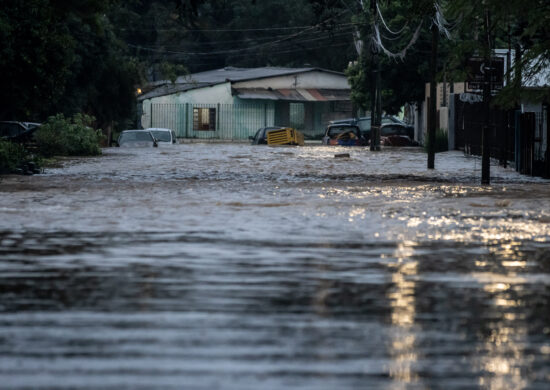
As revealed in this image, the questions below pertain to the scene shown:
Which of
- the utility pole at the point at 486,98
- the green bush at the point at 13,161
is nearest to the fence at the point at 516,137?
the utility pole at the point at 486,98

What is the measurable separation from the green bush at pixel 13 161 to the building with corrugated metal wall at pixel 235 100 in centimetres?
5383

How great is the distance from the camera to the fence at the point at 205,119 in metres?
88.6

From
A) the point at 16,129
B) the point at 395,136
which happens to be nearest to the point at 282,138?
the point at 395,136

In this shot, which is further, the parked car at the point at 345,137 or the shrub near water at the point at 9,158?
the parked car at the point at 345,137

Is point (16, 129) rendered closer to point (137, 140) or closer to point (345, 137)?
point (137, 140)

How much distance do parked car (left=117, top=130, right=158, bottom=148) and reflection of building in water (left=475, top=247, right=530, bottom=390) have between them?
45.3 meters

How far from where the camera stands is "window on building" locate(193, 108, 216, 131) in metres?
88.7

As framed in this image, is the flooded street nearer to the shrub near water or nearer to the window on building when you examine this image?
the shrub near water

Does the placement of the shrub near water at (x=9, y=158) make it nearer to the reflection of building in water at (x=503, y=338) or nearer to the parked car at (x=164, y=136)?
the reflection of building in water at (x=503, y=338)

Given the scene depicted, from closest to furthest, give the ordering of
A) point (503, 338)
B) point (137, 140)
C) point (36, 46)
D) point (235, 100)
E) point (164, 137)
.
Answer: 1. point (503, 338)
2. point (36, 46)
3. point (137, 140)
4. point (164, 137)
5. point (235, 100)

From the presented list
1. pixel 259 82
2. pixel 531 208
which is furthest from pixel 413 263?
pixel 259 82

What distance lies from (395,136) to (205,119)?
25922 mm

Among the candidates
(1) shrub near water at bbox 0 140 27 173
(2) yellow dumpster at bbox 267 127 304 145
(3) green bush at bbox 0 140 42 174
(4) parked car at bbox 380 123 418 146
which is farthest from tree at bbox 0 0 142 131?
(4) parked car at bbox 380 123 418 146

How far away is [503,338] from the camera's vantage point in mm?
7863
